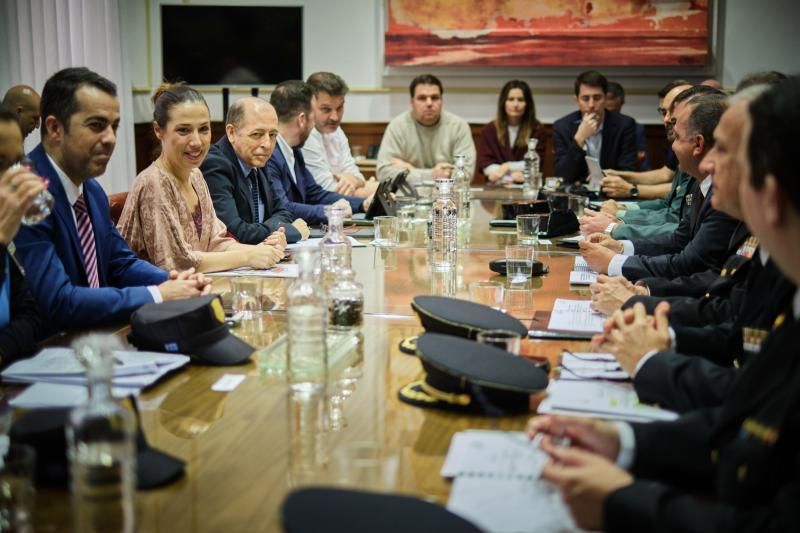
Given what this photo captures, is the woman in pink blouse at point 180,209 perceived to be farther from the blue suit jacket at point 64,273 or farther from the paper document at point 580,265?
the paper document at point 580,265

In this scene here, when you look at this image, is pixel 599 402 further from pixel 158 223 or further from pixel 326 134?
pixel 326 134

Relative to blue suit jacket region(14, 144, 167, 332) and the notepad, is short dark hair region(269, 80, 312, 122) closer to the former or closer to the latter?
blue suit jacket region(14, 144, 167, 332)

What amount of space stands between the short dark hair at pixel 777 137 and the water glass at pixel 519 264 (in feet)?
5.48

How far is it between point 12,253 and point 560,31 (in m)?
6.55

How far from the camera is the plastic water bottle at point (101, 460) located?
119cm

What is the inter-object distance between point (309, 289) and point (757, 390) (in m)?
0.85

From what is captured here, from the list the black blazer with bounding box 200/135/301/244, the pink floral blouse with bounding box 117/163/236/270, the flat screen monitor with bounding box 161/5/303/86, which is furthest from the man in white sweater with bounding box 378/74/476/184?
the pink floral blouse with bounding box 117/163/236/270

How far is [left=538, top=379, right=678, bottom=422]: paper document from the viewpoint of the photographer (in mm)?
1648

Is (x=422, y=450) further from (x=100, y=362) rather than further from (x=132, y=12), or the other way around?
(x=132, y=12)

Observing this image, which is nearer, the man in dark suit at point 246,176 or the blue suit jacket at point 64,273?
the blue suit jacket at point 64,273

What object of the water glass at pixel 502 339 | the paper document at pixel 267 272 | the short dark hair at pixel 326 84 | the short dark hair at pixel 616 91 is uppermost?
the short dark hair at pixel 616 91

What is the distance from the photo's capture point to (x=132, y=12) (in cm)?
841

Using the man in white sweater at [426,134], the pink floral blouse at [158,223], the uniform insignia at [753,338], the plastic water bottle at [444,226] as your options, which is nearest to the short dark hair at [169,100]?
the pink floral blouse at [158,223]

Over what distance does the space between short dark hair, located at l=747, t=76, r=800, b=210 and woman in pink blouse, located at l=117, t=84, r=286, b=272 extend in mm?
2021
